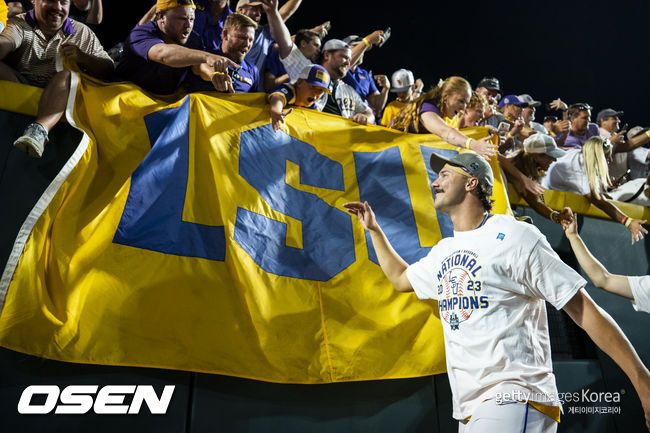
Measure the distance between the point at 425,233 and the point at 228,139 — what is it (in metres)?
1.70

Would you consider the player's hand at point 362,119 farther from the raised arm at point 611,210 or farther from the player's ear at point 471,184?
the raised arm at point 611,210

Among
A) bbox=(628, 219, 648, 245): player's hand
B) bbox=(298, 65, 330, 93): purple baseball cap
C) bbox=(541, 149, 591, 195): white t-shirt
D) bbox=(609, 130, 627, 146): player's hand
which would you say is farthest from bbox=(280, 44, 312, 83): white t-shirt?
bbox=(609, 130, 627, 146): player's hand

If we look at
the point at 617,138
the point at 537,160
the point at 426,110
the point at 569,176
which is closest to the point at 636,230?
the point at 569,176

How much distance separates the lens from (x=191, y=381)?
9.56ft

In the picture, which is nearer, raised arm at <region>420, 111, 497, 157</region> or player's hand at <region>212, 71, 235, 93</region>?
player's hand at <region>212, 71, 235, 93</region>

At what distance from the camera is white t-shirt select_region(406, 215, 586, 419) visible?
2023mm

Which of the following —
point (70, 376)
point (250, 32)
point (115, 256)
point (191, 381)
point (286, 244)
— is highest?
point (250, 32)

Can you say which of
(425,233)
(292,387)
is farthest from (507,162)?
(292,387)

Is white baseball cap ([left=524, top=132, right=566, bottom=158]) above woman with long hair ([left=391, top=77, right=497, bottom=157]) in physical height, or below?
below

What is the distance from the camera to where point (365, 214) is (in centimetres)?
282

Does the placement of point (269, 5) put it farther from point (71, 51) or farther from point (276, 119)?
point (71, 51)

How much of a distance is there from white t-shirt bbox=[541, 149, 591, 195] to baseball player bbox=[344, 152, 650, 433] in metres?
3.47

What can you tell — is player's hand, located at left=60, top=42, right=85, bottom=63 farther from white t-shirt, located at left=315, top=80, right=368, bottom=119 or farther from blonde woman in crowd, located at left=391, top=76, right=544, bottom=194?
blonde woman in crowd, located at left=391, top=76, right=544, bottom=194

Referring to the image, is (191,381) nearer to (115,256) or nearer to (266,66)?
(115,256)
